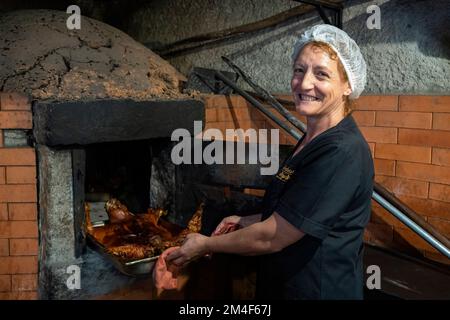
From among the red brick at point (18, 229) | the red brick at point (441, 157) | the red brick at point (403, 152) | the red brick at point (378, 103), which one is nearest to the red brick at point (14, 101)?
the red brick at point (18, 229)

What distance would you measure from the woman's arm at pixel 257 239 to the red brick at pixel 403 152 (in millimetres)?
1525

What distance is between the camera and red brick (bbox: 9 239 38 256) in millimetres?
2379

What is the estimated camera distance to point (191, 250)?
1586 millimetres

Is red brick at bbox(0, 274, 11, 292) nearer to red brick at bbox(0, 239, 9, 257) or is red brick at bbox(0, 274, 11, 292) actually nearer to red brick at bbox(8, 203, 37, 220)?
red brick at bbox(0, 239, 9, 257)

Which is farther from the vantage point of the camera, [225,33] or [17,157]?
[225,33]

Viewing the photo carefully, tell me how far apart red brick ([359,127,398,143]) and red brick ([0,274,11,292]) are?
2.62 metres

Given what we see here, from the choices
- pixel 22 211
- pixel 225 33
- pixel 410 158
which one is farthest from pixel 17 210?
pixel 410 158

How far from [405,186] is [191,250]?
1.71 metres

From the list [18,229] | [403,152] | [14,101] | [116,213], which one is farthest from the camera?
[116,213]

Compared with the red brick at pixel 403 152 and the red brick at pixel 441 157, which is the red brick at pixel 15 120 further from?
the red brick at pixel 441 157

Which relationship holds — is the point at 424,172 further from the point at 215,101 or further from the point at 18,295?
the point at 18,295

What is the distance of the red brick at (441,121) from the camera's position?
7.71ft
